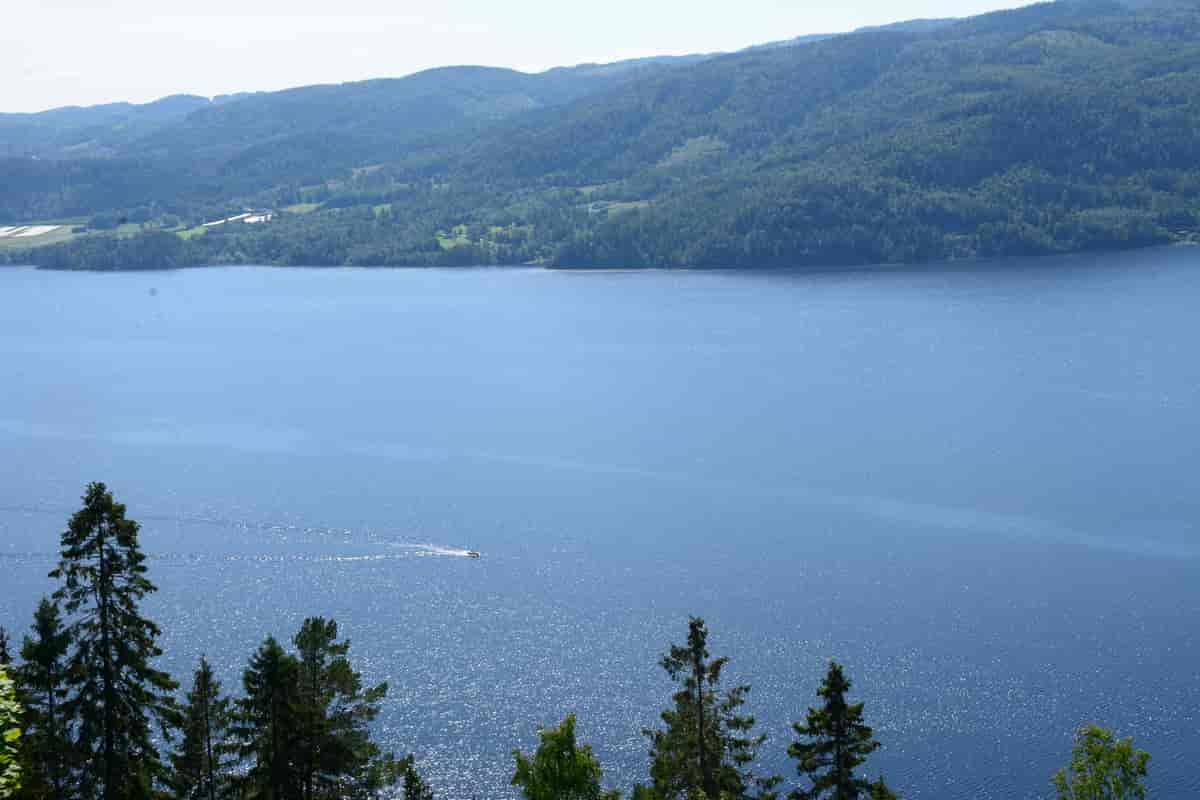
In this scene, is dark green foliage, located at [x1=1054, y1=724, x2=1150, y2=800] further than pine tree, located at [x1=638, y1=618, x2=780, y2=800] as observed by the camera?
No

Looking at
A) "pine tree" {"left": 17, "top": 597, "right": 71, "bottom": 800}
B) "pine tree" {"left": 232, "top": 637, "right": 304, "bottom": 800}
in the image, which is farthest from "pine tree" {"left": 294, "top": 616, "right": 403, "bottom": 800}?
"pine tree" {"left": 17, "top": 597, "right": 71, "bottom": 800}

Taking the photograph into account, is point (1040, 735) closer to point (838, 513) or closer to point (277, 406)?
point (838, 513)

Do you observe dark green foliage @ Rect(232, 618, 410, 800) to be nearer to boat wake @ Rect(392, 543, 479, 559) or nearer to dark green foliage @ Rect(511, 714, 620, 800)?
dark green foliage @ Rect(511, 714, 620, 800)

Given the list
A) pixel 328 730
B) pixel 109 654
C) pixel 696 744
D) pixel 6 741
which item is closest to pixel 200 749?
pixel 328 730

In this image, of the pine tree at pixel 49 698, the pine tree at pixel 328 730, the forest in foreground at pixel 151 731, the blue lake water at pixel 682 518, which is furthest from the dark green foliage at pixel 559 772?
the blue lake water at pixel 682 518

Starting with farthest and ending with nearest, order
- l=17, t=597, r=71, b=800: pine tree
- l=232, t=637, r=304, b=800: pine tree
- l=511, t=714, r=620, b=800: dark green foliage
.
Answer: l=511, t=714, r=620, b=800: dark green foliage < l=17, t=597, r=71, b=800: pine tree < l=232, t=637, r=304, b=800: pine tree

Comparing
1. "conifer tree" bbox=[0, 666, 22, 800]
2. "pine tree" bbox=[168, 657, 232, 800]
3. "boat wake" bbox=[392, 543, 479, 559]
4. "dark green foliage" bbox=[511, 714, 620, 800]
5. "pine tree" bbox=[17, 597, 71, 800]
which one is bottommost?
"boat wake" bbox=[392, 543, 479, 559]

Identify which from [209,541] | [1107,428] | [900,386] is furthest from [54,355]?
[1107,428]
